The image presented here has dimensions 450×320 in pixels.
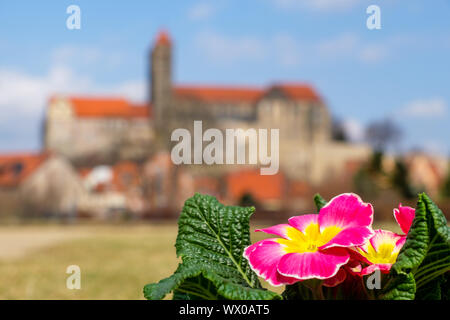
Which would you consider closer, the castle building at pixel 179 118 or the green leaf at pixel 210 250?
the green leaf at pixel 210 250

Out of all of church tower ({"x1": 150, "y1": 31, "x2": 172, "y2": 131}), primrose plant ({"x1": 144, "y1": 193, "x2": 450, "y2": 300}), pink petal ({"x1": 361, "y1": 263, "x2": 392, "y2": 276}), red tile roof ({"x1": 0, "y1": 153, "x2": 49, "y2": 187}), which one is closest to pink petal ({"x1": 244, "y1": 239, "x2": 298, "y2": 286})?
primrose plant ({"x1": 144, "y1": 193, "x2": 450, "y2": 300})

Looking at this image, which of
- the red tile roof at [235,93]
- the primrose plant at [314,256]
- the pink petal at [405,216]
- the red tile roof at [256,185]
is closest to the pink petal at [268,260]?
the primrose plant at [314,256]

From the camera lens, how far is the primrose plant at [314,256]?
118 cm

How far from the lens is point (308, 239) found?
1.27m

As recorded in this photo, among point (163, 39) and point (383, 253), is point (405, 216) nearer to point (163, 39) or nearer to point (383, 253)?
point (383, 253)

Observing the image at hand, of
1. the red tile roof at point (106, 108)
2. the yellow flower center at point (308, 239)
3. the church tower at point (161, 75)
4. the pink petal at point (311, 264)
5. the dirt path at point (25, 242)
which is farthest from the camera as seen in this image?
the church tower at point (161, 75)

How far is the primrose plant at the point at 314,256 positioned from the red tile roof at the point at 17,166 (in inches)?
2292

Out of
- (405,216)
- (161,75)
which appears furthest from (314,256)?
(161,75)

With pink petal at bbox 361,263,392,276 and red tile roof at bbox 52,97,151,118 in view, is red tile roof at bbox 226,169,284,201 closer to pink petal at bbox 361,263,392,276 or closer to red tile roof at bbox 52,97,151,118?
red tile roof at bbox 52,97,151,118

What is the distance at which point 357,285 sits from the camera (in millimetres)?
1290

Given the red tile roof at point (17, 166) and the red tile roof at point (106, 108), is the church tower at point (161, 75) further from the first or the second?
the red tile roof at point (17, 166)

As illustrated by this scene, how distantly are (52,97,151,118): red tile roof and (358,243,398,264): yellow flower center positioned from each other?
8070 centimetres

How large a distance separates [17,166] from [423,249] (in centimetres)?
6230
